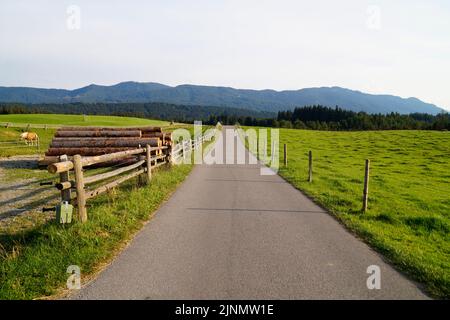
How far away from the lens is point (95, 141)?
65.8ft

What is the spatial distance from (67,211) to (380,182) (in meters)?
14.5

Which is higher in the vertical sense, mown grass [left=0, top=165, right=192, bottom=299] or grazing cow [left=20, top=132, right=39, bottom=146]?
grazing cow [left=20, top=132, right=39, bottom=146]

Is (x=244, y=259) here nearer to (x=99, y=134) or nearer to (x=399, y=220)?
(x=399, y=220)

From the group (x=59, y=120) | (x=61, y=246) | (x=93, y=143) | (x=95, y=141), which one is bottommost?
(x=61, y=246)

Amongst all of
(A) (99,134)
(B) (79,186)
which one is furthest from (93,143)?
(B) (79,186)

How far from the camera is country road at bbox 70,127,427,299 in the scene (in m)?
4.66

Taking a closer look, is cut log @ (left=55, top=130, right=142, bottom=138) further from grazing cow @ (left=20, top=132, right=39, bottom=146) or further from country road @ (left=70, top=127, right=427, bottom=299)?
grazing cow @ (left=20, top=132, right=39, bottom=146)

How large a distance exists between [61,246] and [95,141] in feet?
49.5

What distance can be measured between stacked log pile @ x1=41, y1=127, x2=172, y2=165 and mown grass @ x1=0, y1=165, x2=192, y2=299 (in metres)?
10.5

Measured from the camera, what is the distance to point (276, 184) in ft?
44.5

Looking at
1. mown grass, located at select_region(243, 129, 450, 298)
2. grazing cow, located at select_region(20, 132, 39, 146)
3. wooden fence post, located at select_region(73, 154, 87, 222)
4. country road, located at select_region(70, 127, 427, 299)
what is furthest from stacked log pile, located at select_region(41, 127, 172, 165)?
grazing cow, located at select_region(20, 132, 39, 146)
